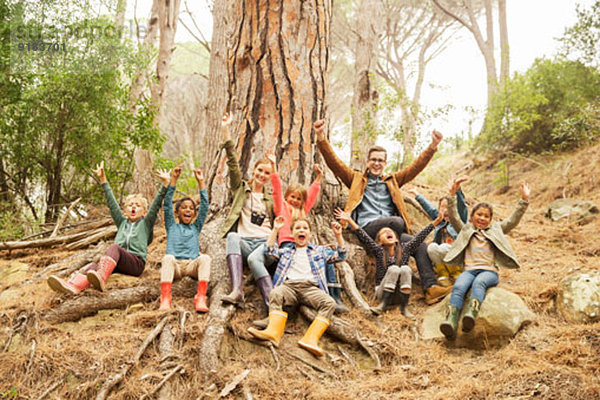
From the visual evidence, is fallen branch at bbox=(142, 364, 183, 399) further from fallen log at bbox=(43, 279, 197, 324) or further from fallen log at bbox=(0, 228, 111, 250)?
fallen log at bbox=(0, 228, 111, 250)

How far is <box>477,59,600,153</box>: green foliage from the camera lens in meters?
9.20

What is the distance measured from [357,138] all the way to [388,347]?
6.06 metres

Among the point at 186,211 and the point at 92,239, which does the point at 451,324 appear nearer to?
the point at 186,211

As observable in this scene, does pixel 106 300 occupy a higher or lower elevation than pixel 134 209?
lower

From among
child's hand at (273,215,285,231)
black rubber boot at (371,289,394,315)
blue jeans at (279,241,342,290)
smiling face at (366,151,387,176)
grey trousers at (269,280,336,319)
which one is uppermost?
smiling face at (366,151,387,176)

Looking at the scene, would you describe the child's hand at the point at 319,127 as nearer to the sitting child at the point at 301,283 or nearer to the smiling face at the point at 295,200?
the smiling face at the point at 295,200

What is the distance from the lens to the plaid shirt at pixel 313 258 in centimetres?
409

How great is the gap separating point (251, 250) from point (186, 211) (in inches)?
31.2

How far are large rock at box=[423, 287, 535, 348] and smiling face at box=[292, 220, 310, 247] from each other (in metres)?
1.34

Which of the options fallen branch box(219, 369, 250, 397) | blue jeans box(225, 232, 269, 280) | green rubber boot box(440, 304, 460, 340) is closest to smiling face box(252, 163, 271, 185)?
blue jeans box(225, 232, 269, 280)

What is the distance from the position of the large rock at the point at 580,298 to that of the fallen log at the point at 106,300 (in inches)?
127

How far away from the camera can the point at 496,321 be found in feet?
12.5

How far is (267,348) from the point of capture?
3.58m

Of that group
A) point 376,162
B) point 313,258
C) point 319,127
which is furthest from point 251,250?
point 376,162
